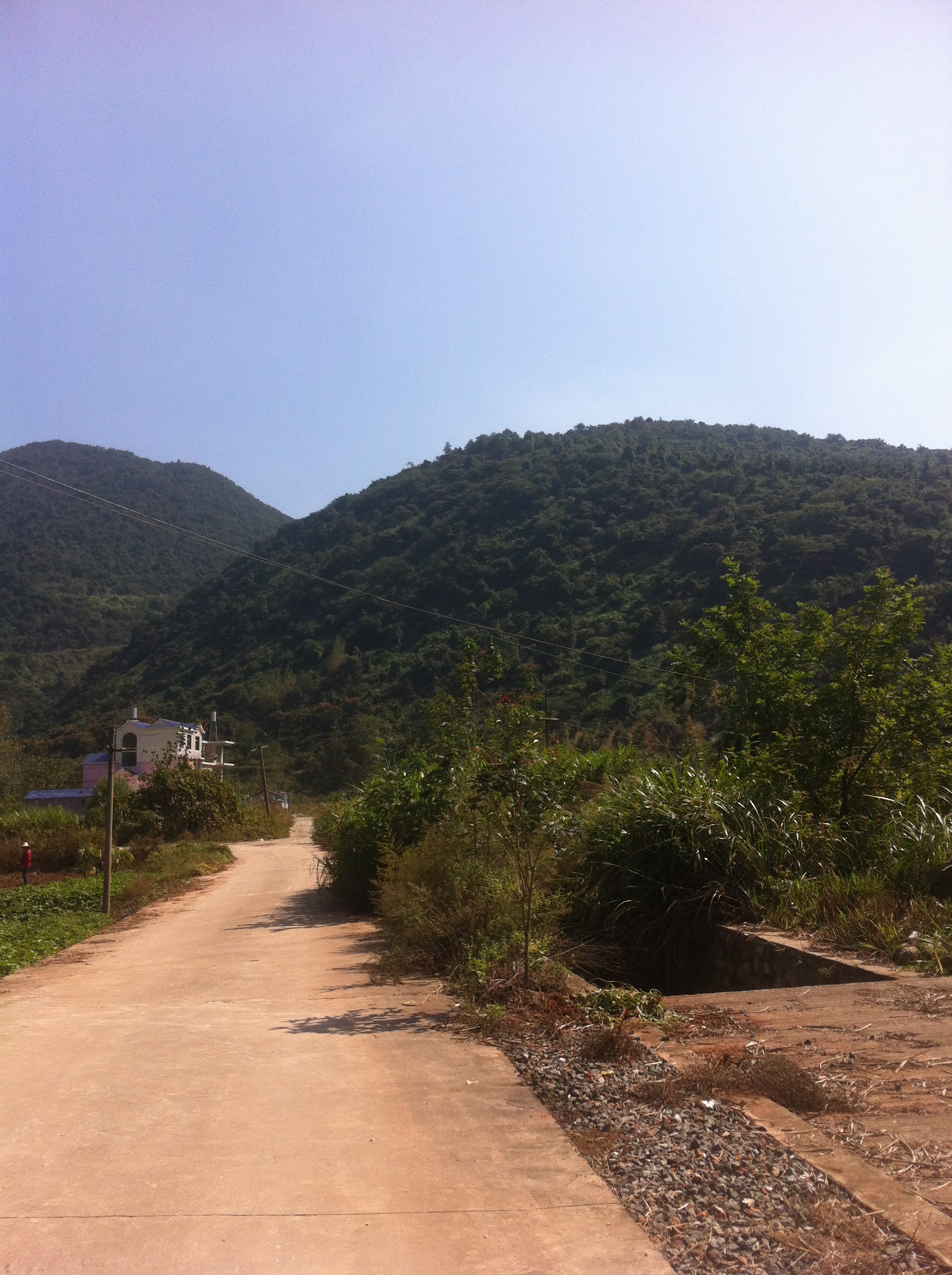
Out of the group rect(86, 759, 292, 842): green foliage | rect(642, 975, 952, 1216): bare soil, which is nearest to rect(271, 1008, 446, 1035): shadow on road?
rect(642, 975, 952, 1216): bare soil

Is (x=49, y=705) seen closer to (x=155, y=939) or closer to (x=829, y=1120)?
(x=155, y=939)

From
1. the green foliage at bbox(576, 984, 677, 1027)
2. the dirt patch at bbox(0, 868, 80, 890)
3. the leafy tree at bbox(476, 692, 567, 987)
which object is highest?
the leafy tree at bbox(476, 692, 567, 987)

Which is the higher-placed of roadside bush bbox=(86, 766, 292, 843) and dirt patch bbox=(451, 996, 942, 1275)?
dirt patch bbox=(451, 996, 942, 1275)

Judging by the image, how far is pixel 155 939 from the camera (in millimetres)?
14602

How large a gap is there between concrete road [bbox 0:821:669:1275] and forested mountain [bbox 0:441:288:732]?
61.6 metres

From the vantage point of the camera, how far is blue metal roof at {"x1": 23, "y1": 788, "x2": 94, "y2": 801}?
54219 millimetres

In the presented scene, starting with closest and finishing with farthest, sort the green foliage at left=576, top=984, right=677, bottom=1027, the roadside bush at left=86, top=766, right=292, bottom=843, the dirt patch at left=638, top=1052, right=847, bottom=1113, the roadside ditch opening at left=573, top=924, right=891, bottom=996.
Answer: the dirt patch at left=638, top=1052, right=847, bottom=1113 < the green foliage at left=576, top=984, right=677, bottom=1027 < the roadside ditch opening at left=573, top=924, right=891, bottom=996 < the roadside bush at left=86, top=766, right=292, bottom=843

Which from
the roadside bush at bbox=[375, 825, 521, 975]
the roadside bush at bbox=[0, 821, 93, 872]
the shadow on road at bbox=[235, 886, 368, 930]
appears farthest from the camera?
the roadside bush at bbox=[0, 821, 93, 872]

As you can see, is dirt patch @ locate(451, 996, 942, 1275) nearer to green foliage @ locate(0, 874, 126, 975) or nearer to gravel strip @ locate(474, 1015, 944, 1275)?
gravel strip @ locate(474, 1015, 944, 1275)

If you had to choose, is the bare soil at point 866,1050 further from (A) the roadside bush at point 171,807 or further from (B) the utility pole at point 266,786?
(B) the utility pole at point 266,786

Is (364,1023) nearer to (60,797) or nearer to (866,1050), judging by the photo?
(866,1050)

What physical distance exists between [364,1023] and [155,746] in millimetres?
50444

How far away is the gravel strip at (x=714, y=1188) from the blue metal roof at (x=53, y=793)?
52546mm

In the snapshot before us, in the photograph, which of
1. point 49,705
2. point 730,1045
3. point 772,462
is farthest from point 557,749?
point 49,705
